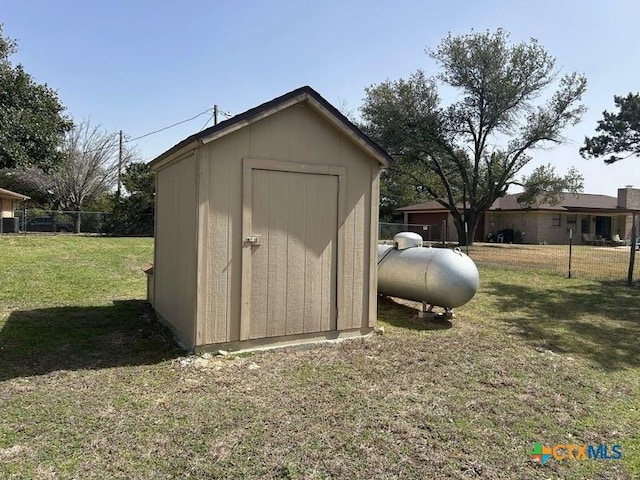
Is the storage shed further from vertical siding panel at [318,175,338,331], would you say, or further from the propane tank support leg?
the propane tank support leg

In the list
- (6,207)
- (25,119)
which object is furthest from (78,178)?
(25,119)

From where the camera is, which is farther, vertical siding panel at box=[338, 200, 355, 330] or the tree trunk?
the tree trunk

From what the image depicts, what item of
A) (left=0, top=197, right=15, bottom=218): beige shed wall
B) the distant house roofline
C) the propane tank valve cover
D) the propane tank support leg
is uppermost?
the distant house roofline

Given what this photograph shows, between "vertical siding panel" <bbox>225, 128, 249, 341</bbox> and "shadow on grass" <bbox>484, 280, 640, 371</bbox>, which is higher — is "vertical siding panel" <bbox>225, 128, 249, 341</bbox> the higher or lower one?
the higher one

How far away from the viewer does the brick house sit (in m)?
30.3

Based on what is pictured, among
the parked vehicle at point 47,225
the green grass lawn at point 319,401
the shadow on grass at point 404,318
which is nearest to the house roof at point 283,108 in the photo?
the green grass lawn at point 319,401

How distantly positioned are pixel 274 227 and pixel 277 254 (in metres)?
0.30

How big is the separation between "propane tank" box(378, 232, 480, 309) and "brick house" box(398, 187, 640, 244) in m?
21.7

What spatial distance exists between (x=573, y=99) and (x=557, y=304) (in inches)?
705

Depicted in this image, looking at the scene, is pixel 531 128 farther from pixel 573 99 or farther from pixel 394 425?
pixel 394 425

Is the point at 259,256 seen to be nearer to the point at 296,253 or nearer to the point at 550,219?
the point at 296,253

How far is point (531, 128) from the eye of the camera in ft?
75.5

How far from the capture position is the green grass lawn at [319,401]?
285 cm

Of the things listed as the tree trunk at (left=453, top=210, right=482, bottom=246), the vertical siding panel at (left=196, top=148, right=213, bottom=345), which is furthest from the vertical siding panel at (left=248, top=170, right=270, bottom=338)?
the tree trunk at (left=453, top=210, right=482, bottom=246)
